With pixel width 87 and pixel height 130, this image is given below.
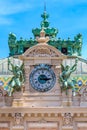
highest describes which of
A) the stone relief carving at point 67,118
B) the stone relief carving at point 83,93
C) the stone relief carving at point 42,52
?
→ the stone relief carving at point 42,52

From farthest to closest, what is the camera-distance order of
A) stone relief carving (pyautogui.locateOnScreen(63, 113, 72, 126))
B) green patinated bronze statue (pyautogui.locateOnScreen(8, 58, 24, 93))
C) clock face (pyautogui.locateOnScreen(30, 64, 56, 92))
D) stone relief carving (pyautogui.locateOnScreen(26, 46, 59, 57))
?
stone relief carving (pyautogui.locateOnScreen(26, 46, 59, 57)) → clock face (pyautogui.locateOnScreen(30, 64, 56, 92)) → green patinated bronze statue (pyautogui.locateOnScreen(8, 58, 24, 93)) → stone relief carving (pyautogui.locateOnScreen(63, 113, 72, 126))

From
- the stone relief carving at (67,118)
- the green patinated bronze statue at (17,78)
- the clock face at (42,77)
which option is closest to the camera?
the stone relief carving at (67,118)

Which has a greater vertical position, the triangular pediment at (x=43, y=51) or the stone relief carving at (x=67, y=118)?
the triangular pediment at (x=43, y=51)

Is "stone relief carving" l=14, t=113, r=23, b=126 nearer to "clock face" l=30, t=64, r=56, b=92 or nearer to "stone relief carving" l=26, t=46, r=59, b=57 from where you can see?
"clock face" l=30, t=64, r=56, b=92

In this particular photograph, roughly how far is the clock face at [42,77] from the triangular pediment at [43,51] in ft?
3.27

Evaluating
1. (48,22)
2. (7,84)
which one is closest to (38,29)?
(48,22)

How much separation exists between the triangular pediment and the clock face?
100 centimetres

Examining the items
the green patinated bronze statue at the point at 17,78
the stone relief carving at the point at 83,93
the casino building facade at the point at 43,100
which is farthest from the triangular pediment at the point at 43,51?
the stone relief carving at the point at 83,93

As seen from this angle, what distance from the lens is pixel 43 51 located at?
61.0 metres

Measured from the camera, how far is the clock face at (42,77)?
200ft

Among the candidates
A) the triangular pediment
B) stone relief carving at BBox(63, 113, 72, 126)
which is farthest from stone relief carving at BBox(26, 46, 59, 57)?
stone relief carving at BBox(63, 113, 72, 126)

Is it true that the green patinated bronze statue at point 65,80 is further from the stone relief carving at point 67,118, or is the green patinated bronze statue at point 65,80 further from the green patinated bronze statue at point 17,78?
the green patinated bronze statue at point 17,78

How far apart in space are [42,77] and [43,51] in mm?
2311

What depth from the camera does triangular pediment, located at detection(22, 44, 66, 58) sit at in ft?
200
